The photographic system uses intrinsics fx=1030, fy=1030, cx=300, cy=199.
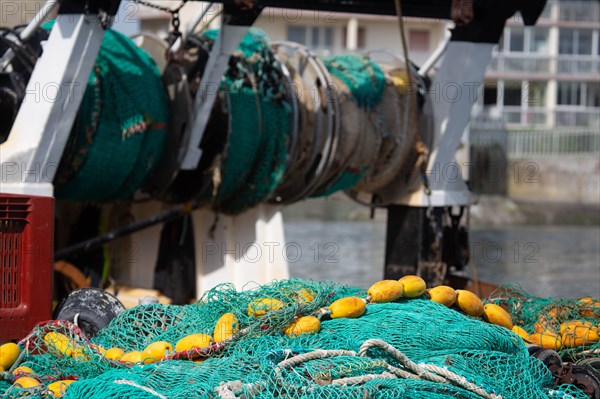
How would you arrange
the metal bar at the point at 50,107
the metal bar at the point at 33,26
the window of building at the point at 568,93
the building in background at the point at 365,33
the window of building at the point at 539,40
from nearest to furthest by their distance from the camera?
1. the metal bar at the point at 50,107
2. the metal bar at the point at 33,26
3. the building in background at the point at 365,33
4. the window of building at the point at 568,93
5. the window of building at the point at 539,40

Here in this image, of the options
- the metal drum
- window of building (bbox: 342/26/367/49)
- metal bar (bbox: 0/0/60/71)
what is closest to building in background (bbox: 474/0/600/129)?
window of building (bbox: 342/26/367/49)

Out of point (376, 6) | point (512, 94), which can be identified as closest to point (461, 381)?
point (376, 6)

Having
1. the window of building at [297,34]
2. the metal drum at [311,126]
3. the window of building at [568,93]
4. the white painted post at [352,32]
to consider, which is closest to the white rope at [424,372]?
the metal drum at [311,126]

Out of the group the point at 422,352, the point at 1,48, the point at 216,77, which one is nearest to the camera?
the point at 422,352

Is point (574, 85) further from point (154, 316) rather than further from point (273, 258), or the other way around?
point (154, 316)

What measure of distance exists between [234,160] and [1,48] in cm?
201

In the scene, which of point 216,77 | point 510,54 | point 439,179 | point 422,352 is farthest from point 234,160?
point 510,54

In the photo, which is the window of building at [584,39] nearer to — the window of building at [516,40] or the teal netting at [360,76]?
the window of building at [516,40]

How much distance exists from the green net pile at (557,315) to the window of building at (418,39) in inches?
1533

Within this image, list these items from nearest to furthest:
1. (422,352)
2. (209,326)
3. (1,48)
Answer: (422,352) < (209,326) < (1,48)

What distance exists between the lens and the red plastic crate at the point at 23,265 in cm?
603

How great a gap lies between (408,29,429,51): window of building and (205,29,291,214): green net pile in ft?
119

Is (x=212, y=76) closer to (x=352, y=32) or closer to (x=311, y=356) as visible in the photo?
(x=311, y=356)

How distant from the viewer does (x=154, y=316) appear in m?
5.35
